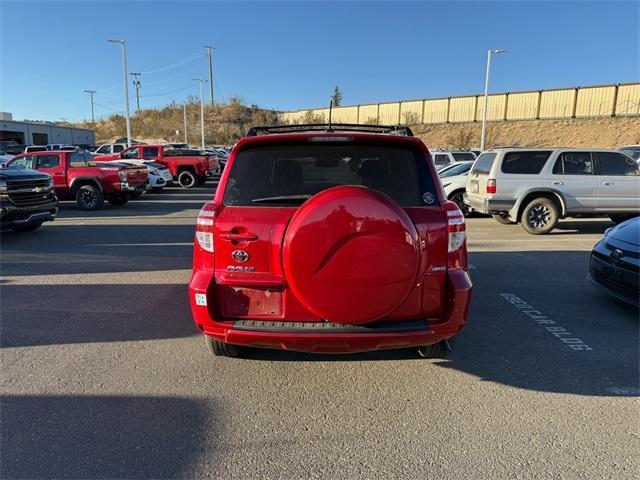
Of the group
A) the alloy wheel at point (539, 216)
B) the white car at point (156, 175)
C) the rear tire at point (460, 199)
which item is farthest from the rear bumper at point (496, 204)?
the white car at point (156, 175)

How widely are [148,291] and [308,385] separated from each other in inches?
123

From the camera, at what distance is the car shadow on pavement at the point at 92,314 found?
166 inches

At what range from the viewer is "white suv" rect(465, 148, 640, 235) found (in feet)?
32.1

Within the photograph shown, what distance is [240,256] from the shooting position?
291 centimetres

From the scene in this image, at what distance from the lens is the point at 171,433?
2748 millimetres

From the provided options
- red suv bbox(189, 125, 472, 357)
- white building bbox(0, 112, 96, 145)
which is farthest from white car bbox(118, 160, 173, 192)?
white building bbox(0, 112, 96, 145)

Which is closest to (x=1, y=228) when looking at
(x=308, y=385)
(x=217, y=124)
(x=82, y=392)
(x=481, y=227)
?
(x=82, y=392)

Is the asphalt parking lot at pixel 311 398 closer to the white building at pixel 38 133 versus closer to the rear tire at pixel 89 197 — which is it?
the rear tire at pixel 89 197

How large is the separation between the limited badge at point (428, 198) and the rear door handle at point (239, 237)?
46.5 inches

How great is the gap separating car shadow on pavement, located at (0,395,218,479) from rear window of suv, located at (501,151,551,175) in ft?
29.4

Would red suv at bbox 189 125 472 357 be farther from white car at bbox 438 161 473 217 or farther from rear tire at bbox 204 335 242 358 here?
white car at bbox 438 161 473 217

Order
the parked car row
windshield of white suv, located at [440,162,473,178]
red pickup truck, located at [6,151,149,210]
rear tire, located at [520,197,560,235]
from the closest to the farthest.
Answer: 1. the parked car row
2. rear tire, located at [520,197,560,235]
3. windshield of white suv, located at [440,162,473,178]
4. red pickup truck, located at [6,151,149,210]

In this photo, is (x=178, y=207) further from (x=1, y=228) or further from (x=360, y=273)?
(x=360, y=273)

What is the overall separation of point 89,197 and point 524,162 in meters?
12.1
